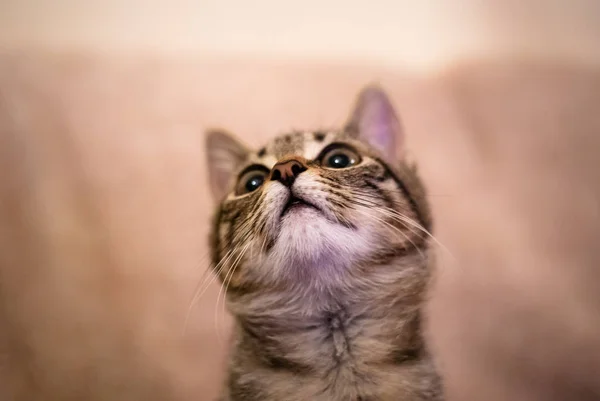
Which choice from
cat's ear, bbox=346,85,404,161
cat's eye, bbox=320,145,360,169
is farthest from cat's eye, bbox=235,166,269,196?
cat's ear, bbox=346,85,404,161

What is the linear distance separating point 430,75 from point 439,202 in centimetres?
28

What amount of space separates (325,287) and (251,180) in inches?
9.1

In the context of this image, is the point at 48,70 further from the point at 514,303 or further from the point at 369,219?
the point at 514,303

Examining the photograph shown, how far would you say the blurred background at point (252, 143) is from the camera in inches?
32.7

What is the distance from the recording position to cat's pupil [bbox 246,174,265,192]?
34.7 inches

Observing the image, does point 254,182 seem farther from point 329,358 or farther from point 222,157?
point 329,358

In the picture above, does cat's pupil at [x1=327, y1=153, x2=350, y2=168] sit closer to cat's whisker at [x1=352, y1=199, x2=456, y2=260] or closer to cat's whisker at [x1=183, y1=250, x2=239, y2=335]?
cat's whisker at [x1=352, y1=199, x2=456, y2=260]

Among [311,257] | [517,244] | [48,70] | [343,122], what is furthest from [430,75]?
[48,70]

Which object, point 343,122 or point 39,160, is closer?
point 39,160

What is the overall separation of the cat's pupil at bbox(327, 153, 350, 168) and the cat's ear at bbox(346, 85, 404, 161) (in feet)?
0.37

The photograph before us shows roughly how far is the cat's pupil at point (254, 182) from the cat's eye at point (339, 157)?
0.11m

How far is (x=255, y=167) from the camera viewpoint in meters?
0.91

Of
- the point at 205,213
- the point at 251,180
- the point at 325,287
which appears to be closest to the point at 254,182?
the point at 251,180

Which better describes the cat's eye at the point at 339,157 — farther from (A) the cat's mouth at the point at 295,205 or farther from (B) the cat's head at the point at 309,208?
(A) the cat's mouth at the point at 295,205
